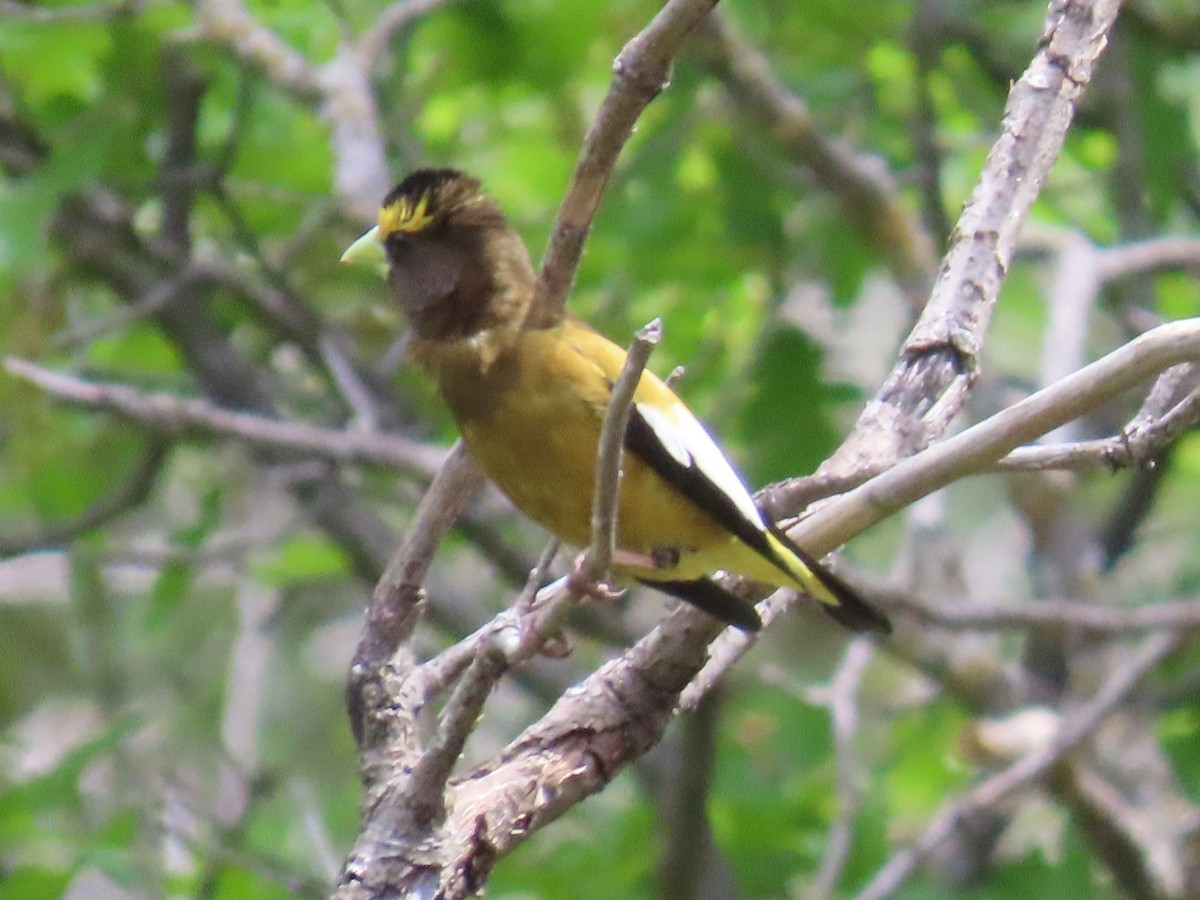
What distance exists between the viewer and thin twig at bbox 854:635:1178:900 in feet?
14.2

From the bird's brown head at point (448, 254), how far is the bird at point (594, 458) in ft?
0.03

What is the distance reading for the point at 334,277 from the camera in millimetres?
5730

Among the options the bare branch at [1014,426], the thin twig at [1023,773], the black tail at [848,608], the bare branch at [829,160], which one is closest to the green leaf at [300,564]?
the bare branch at [829,160]

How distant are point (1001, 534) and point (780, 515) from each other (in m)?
6.91

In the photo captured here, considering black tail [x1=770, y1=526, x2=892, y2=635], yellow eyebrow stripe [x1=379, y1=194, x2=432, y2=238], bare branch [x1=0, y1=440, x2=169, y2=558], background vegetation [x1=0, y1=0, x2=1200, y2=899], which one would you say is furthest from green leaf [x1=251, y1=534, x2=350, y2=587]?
black tail [x1=770, y1=526, x2=892, y2=635]

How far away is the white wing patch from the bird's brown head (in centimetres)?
37

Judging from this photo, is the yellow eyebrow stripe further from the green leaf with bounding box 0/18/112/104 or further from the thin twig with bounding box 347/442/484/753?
the green leaf with bounding box 0/18/112/104

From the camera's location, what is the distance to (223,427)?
15.5 feet

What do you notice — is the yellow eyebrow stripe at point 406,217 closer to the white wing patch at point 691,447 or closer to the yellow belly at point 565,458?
the yellow belly at point 565,458

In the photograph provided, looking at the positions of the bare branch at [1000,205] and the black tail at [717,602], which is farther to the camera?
the bare branch at [1000,205]

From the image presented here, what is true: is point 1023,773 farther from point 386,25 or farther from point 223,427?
point 386,25

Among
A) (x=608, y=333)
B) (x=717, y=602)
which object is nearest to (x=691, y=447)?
(x=717, y=602)

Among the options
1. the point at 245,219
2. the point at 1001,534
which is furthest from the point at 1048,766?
the point at 1001,534

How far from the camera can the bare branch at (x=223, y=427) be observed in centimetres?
450
